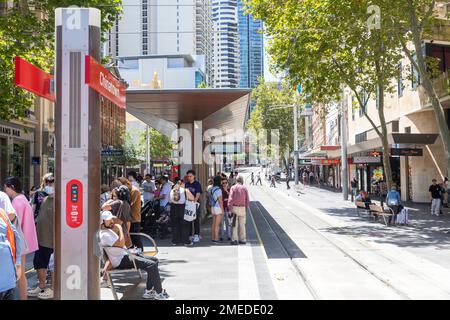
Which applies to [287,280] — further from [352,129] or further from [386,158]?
[352,129]

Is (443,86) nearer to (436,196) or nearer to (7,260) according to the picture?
(436,196)

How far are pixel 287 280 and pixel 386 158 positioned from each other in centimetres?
1573

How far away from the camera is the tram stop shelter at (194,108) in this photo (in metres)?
13.5

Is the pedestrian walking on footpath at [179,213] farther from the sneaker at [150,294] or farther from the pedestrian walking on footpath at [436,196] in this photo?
the pedestrian walking on footpath at [436,196]

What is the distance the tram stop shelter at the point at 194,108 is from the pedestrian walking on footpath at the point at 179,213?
261cm

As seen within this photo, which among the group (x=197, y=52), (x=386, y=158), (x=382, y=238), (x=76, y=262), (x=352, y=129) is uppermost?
(x=197, y=52)

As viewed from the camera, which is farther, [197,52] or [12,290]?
[197,52]

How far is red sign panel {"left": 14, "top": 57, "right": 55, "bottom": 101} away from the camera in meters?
4.69

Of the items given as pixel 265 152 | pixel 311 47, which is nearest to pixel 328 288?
pixel 311 47

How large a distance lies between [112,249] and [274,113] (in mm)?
67427

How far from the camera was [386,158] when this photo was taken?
73.8 feet

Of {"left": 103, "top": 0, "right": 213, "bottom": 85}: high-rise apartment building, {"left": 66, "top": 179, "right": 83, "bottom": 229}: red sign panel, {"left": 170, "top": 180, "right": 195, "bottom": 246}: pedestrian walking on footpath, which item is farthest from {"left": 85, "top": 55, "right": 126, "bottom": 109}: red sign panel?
{"left": 103, "top": 0, "right": 213, "bottom": 85}: high-rise apartment building

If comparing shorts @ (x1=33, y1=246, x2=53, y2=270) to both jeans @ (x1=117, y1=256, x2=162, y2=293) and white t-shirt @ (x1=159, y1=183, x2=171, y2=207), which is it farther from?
white t-shirt @ (x1=159, y1=183, x2=171, y2=207)
